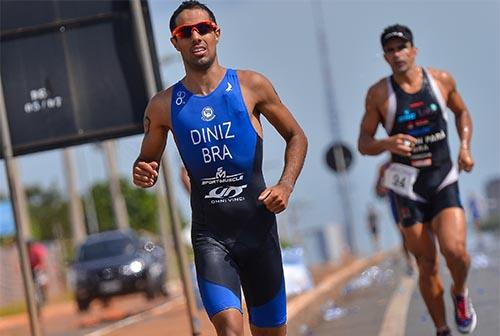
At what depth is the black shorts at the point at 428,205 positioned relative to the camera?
9.98 metres

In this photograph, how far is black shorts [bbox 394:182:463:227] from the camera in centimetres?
998

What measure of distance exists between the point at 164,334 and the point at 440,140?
673cm

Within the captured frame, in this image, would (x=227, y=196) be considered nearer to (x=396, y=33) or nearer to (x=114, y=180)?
(x=396, y=33)

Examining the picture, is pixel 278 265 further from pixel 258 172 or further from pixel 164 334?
pixel 164 334

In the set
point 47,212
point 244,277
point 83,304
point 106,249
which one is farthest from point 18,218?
point 47,212

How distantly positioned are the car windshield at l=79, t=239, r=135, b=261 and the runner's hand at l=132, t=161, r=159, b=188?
23.4 metres

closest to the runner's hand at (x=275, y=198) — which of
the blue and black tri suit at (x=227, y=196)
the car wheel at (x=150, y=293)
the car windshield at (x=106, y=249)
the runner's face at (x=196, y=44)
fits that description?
the blue and black tri suit at (x=227, y=196)

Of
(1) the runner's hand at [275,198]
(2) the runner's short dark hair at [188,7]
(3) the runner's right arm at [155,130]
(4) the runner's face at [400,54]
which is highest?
(2) the runner's short dark hair at [188,7]

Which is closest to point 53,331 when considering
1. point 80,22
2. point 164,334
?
point 164,334

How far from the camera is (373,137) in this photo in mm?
10141

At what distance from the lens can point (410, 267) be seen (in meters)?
23.0

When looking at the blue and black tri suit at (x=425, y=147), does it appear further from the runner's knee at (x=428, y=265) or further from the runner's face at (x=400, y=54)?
the runner's knee at (x=428, y=265)

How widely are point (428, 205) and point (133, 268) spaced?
2032 cm

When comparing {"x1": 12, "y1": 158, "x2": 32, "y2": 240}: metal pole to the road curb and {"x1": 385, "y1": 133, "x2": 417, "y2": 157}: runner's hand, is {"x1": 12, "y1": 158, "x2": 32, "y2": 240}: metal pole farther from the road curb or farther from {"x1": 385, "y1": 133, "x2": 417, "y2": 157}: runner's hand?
{"x1": 385, "y1": 133, "x2": 417, "y2": 157}: runner's hand
